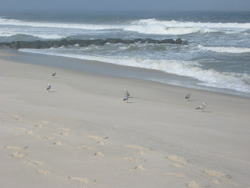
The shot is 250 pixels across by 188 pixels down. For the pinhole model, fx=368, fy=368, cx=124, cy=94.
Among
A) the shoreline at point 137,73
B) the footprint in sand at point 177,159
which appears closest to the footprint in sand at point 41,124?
the footprint in sand at point 177,159

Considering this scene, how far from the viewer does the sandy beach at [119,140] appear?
3.75 meters

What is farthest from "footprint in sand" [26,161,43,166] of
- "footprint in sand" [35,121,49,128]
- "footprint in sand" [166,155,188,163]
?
"footprint in sand" [35,121,49,128]

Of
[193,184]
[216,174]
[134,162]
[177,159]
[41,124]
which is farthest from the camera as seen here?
[41,124]

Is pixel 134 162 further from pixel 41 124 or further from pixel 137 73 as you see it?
pixel 137 73

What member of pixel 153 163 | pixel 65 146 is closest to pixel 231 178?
pixel 153 163

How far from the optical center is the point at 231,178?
407cm

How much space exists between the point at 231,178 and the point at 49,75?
9602 mm

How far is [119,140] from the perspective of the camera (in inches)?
202

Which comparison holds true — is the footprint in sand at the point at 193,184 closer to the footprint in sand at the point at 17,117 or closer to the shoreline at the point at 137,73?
the footprint in sand at the point at 17,117

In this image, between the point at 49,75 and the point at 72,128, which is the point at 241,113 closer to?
the point at 72,128

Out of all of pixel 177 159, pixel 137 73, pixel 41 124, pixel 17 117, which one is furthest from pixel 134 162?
pixel 137 73

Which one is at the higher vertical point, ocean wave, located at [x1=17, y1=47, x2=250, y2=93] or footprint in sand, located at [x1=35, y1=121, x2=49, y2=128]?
footprint in sand, located at [x1=35, y1=121, x2=49, y2=128]

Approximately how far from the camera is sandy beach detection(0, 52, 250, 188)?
3.75 m

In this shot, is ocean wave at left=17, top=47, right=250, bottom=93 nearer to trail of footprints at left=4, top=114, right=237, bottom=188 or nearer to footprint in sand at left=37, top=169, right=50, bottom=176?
trail of footprints at left=4, top=114, right=237, bottom=188
